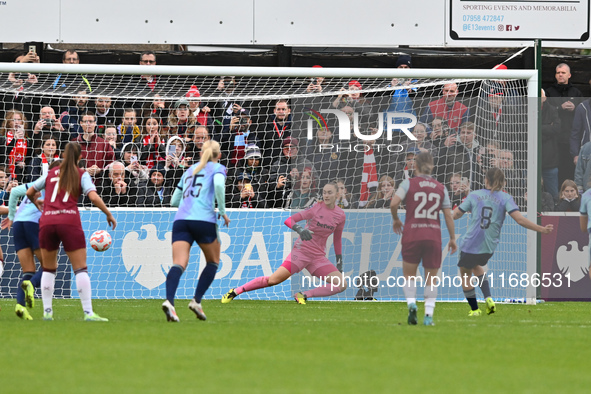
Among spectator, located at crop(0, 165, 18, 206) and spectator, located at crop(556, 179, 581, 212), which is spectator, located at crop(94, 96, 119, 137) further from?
spectator, located at crop(556, 179, 581, 212)

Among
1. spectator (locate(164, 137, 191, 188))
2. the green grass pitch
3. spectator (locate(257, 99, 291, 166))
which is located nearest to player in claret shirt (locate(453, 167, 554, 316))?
the green grass pitch

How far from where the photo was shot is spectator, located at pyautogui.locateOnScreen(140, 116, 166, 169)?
14.9 metres

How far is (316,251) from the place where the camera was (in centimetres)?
1369

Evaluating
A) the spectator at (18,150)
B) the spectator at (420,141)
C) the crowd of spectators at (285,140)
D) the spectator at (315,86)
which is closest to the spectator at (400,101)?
the crowd of spectators at (285,140)

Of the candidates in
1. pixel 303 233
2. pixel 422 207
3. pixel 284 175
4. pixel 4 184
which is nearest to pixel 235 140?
pixel 284 175

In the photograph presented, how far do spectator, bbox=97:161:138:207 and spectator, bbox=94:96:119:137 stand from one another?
0.75 metres

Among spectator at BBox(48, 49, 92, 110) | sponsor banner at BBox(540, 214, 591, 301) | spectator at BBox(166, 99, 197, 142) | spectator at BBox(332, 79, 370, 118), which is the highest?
spectator at BBox(48, 49, 92, 110)

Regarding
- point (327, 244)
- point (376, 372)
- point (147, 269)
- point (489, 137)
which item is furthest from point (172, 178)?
point (376, 372)

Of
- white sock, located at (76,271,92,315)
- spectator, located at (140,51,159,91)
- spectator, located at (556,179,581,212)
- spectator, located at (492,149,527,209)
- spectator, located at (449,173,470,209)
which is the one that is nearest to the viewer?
white sock, located at (76,271,92,315)

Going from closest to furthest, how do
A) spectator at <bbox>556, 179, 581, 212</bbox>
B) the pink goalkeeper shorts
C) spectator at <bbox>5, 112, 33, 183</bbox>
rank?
the pink goalkeeper shorts, spectator at <bbox>5, 112, 33, 183</bbox>, spectator at <bbox>556, 179, 581, 212</bbox>

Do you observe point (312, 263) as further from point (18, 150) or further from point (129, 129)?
point (18, 150)

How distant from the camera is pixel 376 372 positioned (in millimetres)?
5574

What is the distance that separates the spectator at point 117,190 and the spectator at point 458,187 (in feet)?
16.4

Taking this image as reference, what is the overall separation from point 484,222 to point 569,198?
3043mm
